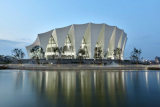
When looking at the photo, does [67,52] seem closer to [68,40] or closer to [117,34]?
[68,40]

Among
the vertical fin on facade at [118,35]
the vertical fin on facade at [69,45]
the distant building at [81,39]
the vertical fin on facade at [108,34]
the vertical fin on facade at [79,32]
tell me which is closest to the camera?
the vertical fin on facade at [79,32]

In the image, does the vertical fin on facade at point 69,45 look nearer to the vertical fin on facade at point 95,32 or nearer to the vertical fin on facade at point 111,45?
the vertical fin on facade at point 95,32

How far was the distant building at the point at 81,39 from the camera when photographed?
206 feet

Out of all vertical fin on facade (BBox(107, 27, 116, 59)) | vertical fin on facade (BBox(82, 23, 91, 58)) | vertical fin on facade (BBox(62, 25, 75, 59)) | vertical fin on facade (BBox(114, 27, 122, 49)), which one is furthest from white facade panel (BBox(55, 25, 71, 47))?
vertical fin on facade (BBox(114, 27, 122, 49))

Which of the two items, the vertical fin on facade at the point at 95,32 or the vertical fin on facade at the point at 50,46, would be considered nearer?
the vertical fin on facade at the point at 95,32

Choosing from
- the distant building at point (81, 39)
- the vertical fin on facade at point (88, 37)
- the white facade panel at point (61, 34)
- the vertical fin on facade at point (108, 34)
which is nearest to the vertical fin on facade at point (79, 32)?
the distant building at point (81, 39)

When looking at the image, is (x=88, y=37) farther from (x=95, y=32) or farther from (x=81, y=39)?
(x=95, y=32)

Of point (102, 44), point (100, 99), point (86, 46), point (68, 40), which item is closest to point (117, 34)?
point (102, 44)

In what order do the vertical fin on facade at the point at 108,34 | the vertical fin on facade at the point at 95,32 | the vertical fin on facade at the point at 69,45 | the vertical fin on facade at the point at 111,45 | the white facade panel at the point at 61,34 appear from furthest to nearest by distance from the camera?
the vertical fin on facade at the point at 111,45
the vertical fin on facade at the point at 108,34
the vertical fin on facade at the point at 69,45
the white facade panel at the point at 61,34
the vertical fin on facade at the point at 95,32

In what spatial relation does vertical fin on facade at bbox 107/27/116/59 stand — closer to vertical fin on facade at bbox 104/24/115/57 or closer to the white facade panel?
vertical fin on facade at bbox 104/24/115/57

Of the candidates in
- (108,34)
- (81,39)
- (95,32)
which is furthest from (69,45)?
(108,34)

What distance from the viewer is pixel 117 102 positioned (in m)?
7.90

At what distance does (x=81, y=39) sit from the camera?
6328cm

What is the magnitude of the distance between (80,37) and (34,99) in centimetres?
5513
